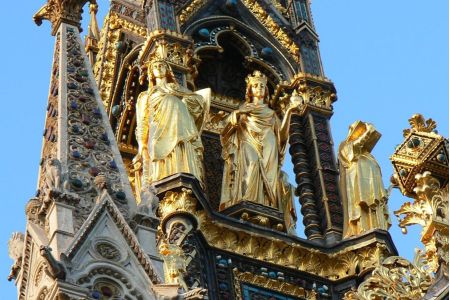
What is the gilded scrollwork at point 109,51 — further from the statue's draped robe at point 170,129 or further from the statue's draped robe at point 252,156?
the statue's draped robe at point 170,129

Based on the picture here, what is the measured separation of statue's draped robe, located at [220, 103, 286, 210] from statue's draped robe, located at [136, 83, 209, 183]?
992 mm

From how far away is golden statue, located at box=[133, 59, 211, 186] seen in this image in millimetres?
29078

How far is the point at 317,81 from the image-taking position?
33.0 meters

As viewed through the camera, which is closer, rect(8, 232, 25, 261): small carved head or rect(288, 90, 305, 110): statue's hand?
rect(8, 232, 25, 261): small carved head

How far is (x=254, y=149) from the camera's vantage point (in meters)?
31.0

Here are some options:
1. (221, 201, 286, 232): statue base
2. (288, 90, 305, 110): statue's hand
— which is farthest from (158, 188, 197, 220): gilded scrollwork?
(288, 90, 305, 110): statue's hand

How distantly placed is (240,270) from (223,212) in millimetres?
1362

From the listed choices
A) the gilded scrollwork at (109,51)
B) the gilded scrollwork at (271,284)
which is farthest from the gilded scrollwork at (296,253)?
the gilded scrollwork at (109,51)

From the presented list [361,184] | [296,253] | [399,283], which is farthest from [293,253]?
[399,283]

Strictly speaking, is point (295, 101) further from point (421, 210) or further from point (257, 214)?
point (421, 210)

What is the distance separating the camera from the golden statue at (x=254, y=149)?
99.8 feet

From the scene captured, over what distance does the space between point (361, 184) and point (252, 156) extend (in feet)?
5.89

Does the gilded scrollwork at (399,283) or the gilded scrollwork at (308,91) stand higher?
the gilded scrollwork at (308,91)

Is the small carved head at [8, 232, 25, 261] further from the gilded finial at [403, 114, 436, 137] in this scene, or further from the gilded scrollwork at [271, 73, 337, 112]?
the gilded scrollwork at [271, 73, 337, 112]
